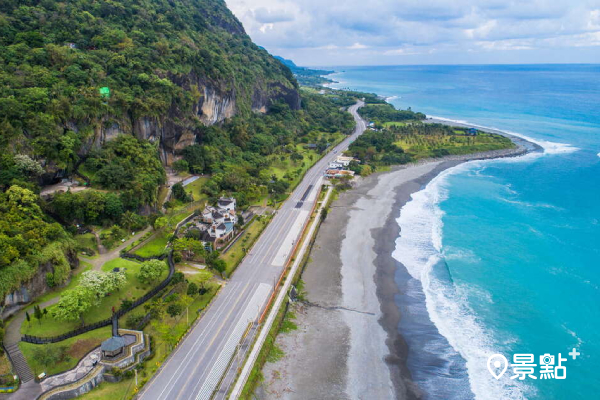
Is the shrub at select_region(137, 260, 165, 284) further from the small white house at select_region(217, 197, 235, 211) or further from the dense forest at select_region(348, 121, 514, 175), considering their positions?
the dense forest at select_region(348, 121, 514, 175)

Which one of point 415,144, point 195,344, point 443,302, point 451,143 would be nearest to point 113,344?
point 195,344

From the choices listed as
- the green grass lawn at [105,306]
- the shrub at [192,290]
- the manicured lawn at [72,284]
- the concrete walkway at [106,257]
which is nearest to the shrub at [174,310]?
the shrub at [192,290]

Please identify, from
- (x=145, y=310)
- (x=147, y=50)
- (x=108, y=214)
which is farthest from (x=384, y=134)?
(x=145, y=310)

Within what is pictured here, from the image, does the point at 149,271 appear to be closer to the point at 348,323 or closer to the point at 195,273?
the point at 195,273

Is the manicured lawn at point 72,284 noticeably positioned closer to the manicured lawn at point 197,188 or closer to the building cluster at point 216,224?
the building cluster at point 216,224

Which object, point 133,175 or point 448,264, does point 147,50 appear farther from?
point 448,264
